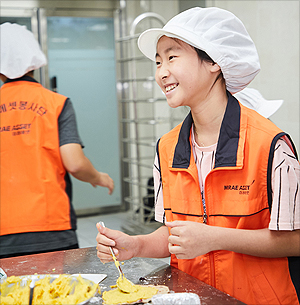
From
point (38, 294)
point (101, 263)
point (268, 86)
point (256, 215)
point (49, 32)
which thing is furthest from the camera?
point (49, 32)

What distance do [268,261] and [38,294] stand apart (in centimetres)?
69

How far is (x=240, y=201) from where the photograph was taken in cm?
126

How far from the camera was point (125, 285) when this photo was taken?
3.83 feet

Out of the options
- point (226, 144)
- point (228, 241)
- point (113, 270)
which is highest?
point (226, 144)

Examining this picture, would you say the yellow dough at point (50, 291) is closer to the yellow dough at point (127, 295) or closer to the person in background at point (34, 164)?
the yellow dough at point (127, 295)

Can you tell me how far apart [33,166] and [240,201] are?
4.34ft

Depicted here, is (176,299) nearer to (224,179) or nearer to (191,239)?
(191,239)

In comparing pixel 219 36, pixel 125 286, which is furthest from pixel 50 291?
pixel 219 36

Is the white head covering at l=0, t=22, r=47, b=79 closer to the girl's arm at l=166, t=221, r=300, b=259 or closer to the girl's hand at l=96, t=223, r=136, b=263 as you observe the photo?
the girl's hand at l=96, t=223, r=136, b=263

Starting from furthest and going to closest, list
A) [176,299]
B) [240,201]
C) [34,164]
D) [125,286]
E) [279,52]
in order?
[279,52] → [34,164] → [240,201] → [125,286] → [176,299]

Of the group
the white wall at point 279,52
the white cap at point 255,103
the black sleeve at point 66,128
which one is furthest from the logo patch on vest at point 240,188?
the white wall at point 279,52

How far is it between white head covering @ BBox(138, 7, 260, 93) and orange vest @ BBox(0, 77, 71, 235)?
1073 millimetres

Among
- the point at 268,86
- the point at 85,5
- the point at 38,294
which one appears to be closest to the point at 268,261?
the point at 38,294

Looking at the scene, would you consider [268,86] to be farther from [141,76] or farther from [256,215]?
[256,215]
